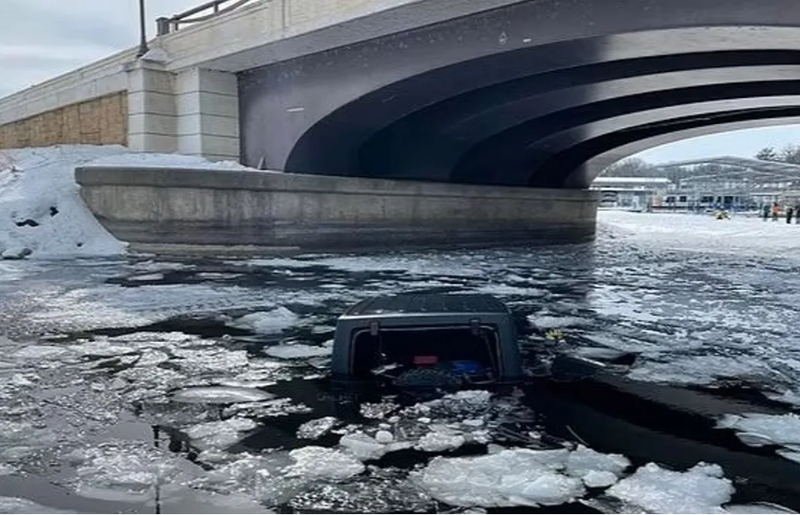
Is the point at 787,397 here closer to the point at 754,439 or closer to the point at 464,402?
the point at 754,439

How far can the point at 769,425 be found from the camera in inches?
128

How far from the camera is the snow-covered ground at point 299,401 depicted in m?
2.47

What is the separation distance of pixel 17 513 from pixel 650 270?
10.5 meters

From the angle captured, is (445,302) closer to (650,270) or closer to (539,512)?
(539,512)

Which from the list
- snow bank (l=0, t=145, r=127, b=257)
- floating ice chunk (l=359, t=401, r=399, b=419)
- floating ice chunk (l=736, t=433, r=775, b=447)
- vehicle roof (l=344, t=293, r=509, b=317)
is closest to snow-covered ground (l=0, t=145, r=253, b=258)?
snow bank (l=0, t=145, r=127, b=257)

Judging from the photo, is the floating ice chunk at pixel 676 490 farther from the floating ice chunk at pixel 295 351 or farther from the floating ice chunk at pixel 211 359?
the floating ice chunk at pixel 211 359

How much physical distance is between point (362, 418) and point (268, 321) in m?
2.80

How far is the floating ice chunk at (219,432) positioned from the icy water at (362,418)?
0.5 inches

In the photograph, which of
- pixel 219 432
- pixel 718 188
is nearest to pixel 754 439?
pixel 219 432

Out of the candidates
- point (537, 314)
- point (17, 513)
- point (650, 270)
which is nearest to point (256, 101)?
point (650, 270)

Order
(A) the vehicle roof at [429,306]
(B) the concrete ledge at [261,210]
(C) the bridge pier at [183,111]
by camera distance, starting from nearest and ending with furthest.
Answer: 1. (A) the vehicle roof at [429,306]
2. (B) the concrete ledge at [261,210]
3. (C) the bridge pier at [183,111]

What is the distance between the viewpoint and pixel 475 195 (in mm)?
17625

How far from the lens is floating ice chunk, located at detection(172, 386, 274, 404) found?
11.7 ft

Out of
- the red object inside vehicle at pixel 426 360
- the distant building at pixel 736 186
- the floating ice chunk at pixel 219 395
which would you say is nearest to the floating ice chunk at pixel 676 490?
the red object inside vehicle at pixel 426 360
